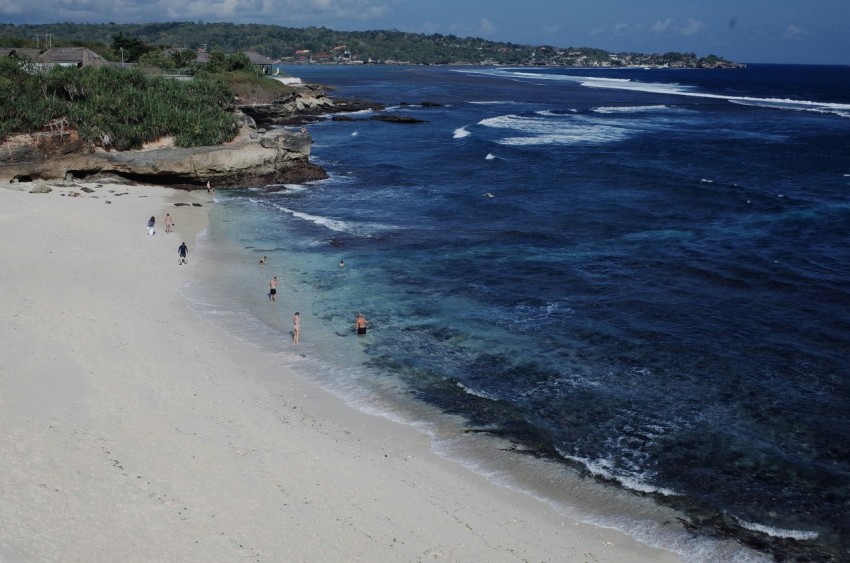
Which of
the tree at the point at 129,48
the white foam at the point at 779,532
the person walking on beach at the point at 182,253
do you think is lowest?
the white foam at the point at 779,532

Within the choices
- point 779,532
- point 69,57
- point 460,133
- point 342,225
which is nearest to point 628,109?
point 460,133

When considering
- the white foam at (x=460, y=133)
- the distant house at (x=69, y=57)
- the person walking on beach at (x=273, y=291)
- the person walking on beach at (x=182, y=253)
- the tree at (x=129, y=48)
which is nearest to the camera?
the person walking on beach at (x=273, y=291)

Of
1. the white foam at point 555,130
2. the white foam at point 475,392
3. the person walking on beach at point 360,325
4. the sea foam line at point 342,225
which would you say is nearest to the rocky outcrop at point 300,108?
the white foam at point 555,130

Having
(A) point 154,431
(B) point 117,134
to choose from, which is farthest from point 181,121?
(A) point 154,431

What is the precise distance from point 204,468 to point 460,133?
209ft

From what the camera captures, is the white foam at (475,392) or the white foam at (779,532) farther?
the white foam at (475,392)

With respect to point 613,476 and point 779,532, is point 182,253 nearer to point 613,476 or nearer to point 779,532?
point 613,476

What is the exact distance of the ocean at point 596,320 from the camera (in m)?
17.3

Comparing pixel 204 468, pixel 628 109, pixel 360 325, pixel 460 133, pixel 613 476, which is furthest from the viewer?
pixel 628 109

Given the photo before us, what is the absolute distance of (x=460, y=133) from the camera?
7606 cm

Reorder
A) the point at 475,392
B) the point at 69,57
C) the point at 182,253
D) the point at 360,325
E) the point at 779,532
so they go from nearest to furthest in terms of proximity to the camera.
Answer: the point at 779,532
the point at 475,392
the point at 360,325
the point at 182,253
the point at 69,57

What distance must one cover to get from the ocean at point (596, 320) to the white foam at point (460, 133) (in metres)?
15.6

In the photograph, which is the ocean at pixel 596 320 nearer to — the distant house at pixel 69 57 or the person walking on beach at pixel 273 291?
the person walking on beach at pixel 273 291

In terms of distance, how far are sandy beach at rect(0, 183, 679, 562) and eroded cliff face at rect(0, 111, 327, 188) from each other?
20870 millimetres
